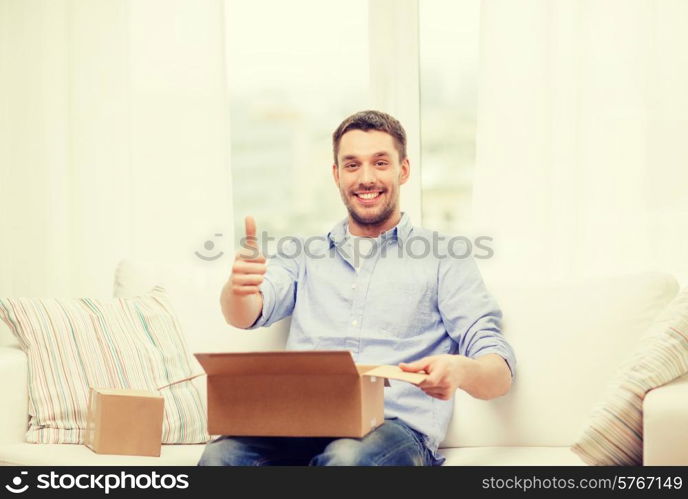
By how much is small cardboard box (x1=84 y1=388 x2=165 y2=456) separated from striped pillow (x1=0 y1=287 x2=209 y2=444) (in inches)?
4.1

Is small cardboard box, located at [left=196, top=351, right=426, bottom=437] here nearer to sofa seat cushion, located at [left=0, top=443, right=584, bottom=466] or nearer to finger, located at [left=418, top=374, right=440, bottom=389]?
finger, located at [left=418, top=374, right=440, bottom=389]

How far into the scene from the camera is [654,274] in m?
2.12

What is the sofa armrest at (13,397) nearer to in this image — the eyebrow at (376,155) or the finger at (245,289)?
the finger at (245,289)

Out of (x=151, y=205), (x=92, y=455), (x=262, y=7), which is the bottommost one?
(x=92, y=455)


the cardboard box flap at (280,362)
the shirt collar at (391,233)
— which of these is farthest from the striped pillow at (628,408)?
the shirt collar at (391,233)

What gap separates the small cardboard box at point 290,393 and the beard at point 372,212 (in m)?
0.53

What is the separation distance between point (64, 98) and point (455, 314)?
1.75 meters

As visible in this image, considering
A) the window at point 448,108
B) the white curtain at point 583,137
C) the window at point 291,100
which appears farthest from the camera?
the window at point 291,100

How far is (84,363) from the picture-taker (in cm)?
206

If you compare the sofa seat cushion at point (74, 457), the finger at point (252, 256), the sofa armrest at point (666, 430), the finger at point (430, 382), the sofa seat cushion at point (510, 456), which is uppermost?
the finger at point (252, 256)

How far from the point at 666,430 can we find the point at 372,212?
87cm

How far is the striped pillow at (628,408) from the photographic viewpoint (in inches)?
65.5
